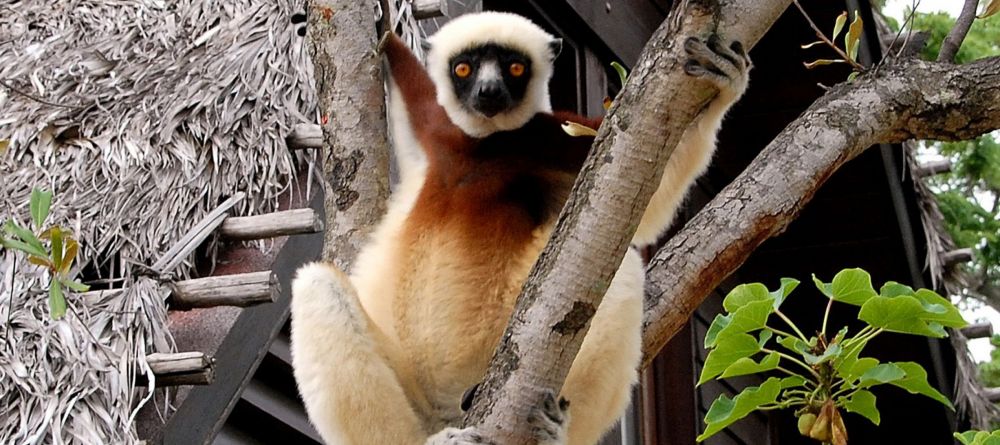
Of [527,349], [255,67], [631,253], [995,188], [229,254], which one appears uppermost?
[995,188]

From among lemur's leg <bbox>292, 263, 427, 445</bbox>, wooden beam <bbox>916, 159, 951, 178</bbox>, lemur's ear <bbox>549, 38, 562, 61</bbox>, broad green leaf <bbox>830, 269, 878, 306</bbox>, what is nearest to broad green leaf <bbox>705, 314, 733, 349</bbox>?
broad green leaf <bbox>830, 269, 878, 306</bbox>

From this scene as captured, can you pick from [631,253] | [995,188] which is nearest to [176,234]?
[631,253]

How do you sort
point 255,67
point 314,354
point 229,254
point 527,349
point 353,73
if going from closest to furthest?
point 527,349 → point 314,354 → point 353,73 → point 229,254 → point 255,67

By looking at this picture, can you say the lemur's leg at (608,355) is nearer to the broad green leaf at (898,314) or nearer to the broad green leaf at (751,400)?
the broad green leaf at (751,400)

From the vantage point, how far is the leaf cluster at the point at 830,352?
3908 millimetres

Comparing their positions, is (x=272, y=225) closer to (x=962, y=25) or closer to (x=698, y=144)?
(x=698, y=144)

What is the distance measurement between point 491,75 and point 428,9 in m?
1.77

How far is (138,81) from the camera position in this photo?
7.07 meters

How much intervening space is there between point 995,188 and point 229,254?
1159 cm

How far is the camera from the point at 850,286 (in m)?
4.10

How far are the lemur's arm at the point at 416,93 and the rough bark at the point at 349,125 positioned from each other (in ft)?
1.16

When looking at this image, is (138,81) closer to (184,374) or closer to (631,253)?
(184,374)

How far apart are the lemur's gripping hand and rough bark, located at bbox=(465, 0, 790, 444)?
0.03m

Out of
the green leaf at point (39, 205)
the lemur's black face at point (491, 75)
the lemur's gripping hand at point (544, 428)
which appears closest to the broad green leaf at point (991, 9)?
the lemur's gripping hand at point (544, 428)
